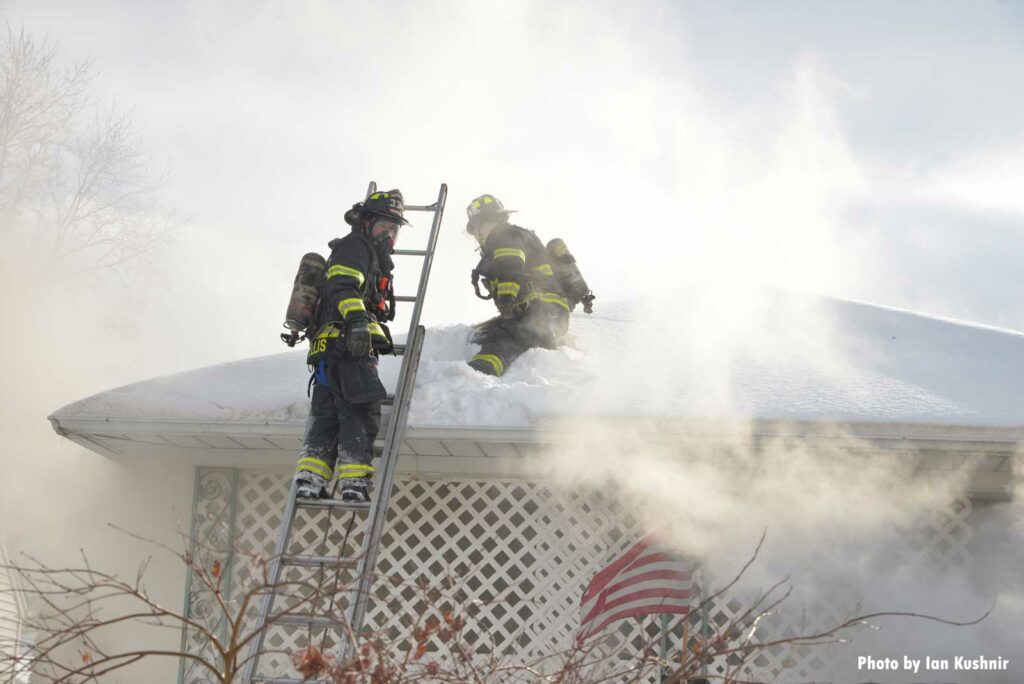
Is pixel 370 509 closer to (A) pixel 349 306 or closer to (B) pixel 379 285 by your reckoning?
(A) pixel 349 306

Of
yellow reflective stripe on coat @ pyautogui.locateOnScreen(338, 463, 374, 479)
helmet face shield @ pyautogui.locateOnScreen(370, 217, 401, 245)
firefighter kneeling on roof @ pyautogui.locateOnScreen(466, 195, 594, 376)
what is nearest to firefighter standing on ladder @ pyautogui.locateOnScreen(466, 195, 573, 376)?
firefighter kneeling on roof @ pyautogui.locateOnScreen(466, 195, 594, 376)

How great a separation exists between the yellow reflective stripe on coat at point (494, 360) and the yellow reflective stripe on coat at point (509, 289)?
64 cm

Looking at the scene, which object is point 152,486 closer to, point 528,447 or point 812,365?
point 528,447

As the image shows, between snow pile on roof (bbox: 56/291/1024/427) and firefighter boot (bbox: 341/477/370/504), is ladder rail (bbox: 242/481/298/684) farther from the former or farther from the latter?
snow pile on roof (bbox: 56/291/1024/427)

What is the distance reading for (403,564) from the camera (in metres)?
7.32

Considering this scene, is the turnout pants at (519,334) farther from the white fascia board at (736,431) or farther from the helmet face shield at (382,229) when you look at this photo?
the helmet face shield at (382,229)

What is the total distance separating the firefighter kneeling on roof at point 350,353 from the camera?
19.5ft

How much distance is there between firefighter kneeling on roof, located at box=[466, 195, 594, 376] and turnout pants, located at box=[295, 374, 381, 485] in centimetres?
125

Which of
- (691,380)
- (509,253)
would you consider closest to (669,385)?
(691,380)

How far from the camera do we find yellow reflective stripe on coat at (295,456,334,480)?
5965 mm

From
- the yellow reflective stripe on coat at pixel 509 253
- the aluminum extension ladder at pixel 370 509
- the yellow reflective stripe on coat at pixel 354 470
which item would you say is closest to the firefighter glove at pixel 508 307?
the yellow reflective stripe on coat at pixel 509 253

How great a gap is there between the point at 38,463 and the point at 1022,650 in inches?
366

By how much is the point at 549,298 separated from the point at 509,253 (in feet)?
1.51

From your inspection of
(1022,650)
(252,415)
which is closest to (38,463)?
(252,415)
